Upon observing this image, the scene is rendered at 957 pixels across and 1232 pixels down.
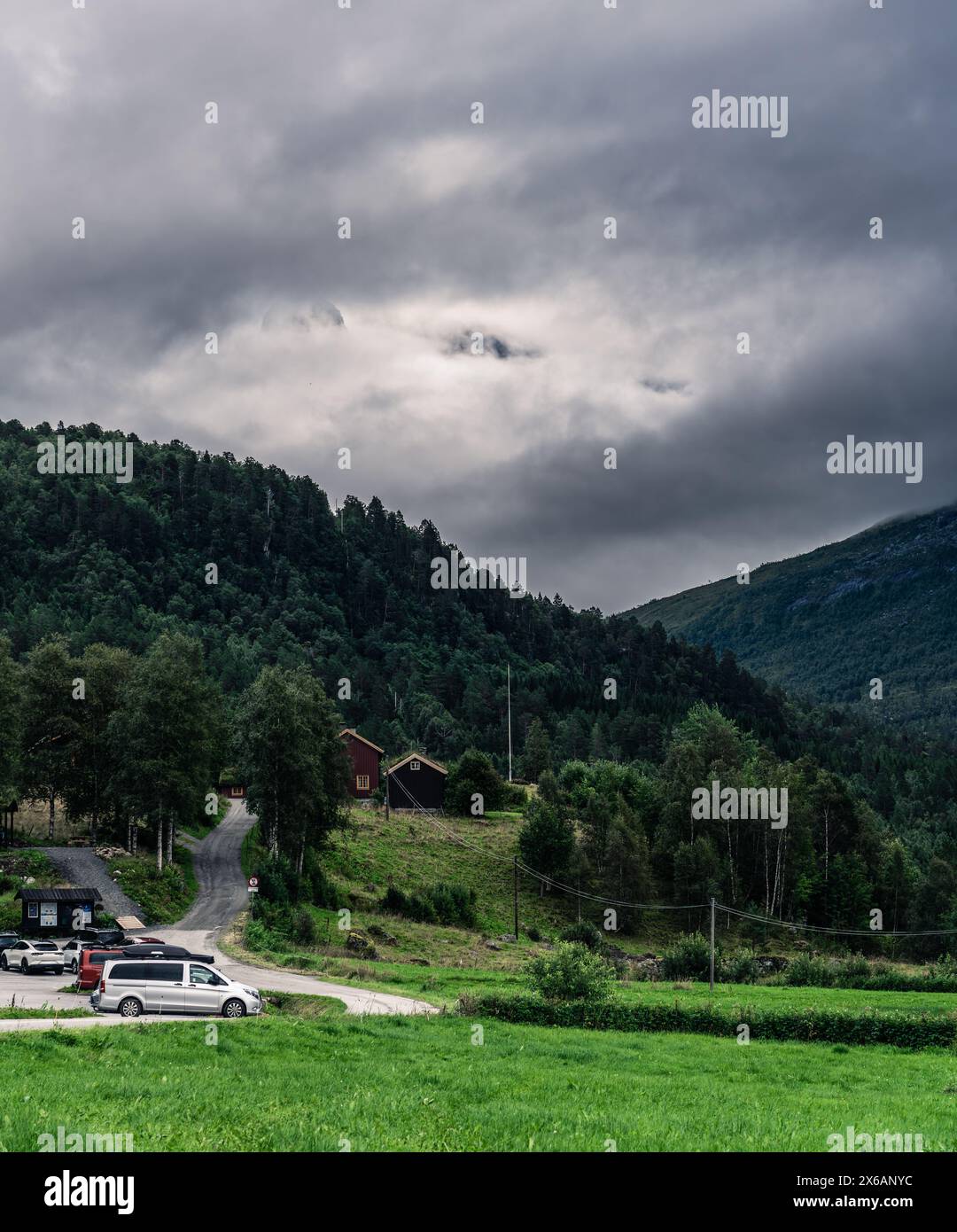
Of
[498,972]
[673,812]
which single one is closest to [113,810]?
[498,972]

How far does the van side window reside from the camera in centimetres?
3309

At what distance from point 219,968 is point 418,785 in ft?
203

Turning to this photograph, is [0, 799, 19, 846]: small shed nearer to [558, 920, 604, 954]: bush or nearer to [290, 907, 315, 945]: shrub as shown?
[290, 907, 315, 945]: shrub

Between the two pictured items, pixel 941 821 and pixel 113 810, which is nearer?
pixel 113 810

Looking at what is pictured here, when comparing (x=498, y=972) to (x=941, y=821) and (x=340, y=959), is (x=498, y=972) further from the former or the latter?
(x=941, y=821)

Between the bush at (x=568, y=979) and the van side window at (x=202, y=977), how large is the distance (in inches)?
453

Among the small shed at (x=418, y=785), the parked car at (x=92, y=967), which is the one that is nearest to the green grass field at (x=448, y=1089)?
the parked car at (x=92, y=967)

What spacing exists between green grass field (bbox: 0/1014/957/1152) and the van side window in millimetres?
3829

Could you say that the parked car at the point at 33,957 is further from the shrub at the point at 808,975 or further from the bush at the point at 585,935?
the shrub at the point at 808,975

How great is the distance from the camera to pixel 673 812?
307ft

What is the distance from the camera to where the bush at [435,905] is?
2837 inches
